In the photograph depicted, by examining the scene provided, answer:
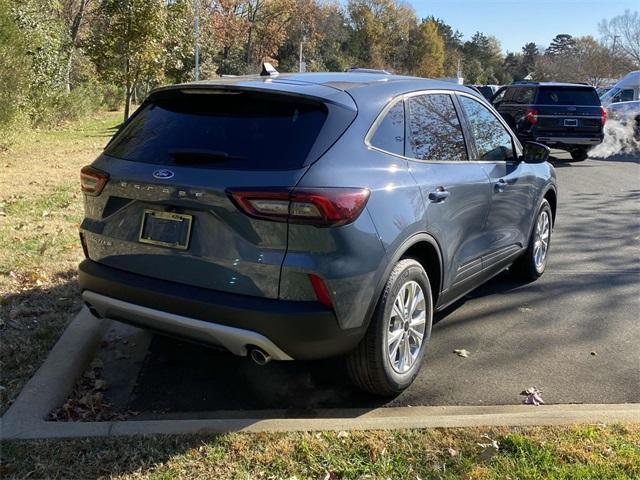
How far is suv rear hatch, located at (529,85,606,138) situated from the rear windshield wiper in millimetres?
12861

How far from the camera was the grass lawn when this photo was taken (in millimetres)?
4008

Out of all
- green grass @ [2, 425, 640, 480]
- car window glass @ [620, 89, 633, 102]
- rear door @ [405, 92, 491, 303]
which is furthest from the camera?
car window glass @ [620, 89, 633, 102]

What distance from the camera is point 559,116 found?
14789 millimetres

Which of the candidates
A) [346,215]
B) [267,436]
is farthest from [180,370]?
[346,215]

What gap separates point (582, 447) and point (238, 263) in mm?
1879

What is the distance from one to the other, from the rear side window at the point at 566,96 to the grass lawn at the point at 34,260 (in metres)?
10.4

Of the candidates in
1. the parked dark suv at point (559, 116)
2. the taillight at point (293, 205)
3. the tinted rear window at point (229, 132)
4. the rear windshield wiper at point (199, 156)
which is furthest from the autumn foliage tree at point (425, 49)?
the taillight at point (293, 205)

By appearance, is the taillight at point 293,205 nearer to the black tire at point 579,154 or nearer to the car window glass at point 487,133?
the car window glass at point 487,133

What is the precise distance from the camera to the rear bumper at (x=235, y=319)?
9.91 ft

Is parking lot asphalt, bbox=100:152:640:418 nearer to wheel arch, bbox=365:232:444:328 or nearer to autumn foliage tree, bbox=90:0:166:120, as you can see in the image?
wheel arch, bbox=365:232:444:328

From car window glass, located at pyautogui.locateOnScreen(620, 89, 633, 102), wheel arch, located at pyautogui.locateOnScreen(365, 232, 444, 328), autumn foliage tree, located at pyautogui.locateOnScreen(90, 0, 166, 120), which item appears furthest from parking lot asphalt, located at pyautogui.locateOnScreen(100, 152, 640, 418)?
car window glass, located at pyautogui.locateOnScreen(620, 89, 633, 102)

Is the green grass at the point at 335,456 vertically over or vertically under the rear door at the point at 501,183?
under

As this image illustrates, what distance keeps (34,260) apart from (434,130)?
3.76m

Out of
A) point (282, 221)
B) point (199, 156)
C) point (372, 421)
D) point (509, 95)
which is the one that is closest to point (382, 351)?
point (372, 421)
